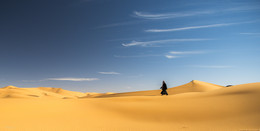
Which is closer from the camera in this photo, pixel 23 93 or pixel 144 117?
pixel 144 117

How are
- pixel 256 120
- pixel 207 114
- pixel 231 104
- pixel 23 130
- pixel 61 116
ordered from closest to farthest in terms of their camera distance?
pixel 23 130 → pixel 256 120 → pixel 61 116 → pixel 207 114 → pixel 231 104

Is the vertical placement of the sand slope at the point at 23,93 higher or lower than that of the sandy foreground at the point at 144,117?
higher

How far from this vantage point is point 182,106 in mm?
7277

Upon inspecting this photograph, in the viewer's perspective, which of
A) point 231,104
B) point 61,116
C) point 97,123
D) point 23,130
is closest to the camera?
point 23,130

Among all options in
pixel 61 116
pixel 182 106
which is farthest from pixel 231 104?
pixel 61 116

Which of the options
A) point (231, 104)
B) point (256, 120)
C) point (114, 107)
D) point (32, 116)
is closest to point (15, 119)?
point (32, 116)

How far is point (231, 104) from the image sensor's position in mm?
6773

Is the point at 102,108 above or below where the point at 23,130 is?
above

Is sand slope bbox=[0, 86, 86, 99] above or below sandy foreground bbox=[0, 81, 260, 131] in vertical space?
above

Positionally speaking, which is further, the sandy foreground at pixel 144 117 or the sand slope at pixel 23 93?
the sand slope at pixel 23 93

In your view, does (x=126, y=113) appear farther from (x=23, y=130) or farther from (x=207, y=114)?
(x=23, y=130)

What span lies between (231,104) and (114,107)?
5041mm

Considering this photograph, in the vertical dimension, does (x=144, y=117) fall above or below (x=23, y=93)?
below

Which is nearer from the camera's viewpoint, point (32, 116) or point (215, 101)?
point (32, 116)
